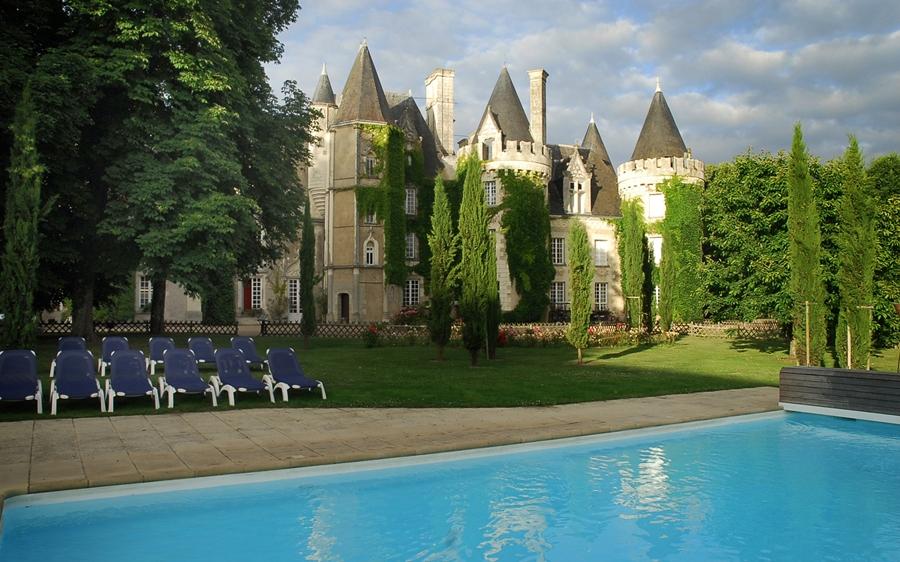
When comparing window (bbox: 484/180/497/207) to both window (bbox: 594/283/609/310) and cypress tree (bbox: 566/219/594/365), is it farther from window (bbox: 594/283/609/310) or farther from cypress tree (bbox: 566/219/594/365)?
cypress tree (bbox: 566/219/594/365)

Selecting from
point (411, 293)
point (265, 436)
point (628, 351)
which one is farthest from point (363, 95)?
point (265, 436)

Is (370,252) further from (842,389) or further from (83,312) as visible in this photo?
(842,389)

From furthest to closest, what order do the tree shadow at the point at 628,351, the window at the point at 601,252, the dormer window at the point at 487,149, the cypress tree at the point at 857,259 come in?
the window at the point at 601,252, the dormer window at the point at 487,149, the tree shadow at the point at 628,351, the cypress tree at the point at 857,259

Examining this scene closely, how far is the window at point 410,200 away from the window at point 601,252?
14.3 m

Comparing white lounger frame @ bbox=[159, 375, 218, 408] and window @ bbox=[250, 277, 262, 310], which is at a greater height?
window @ bbox=[250, 277, 262, 310]

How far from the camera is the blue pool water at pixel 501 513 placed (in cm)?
707

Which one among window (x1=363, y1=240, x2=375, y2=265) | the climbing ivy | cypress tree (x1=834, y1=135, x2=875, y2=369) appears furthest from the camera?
the climbing ivy

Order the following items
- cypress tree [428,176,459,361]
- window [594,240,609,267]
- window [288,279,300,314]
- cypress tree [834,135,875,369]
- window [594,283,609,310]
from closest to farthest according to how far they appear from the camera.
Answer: cypress tree [834,135,875,369] → cypress tree [428,176,459,361] → window [288,279,300,314] → window [594,283,609,310] → window [594,240,609,267]

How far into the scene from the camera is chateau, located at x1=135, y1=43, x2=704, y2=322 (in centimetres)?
4394

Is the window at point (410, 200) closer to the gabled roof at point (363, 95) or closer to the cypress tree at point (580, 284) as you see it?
the gabled roof at point (363, 95)

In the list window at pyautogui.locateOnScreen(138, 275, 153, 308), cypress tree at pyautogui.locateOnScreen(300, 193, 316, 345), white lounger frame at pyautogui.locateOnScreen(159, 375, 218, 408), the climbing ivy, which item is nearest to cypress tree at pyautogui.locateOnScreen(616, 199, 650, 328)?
the climbing ivy

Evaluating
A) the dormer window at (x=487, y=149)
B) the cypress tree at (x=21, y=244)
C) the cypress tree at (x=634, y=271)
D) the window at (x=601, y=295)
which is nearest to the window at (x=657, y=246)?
the window at (x=601, y=295)

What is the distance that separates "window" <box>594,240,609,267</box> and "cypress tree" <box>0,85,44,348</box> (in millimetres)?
39605

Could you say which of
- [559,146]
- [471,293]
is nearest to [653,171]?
[559,146]
